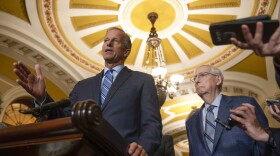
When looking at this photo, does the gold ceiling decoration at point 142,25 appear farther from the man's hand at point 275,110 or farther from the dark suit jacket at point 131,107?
the man's hand at point 275,110

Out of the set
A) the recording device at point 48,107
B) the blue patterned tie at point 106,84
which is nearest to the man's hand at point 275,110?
the blue patterned tie at point 106,84

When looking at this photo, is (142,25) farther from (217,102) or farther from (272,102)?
(272,102)

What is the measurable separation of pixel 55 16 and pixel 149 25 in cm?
214

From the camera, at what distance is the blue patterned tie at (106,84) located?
2.17 meters

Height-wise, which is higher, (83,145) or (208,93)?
(83,145)

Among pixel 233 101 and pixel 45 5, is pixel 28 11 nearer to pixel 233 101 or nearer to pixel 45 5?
pixel 45 5

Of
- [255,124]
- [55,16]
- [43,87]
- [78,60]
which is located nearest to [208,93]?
[255,124]

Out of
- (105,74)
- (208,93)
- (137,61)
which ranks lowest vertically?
(137,61)

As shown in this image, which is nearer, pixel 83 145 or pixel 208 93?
pixel 83 145

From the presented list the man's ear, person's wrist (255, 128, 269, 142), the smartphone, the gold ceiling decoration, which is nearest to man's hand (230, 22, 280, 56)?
the smartphone

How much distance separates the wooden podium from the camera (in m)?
1.21

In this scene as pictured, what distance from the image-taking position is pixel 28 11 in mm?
6875

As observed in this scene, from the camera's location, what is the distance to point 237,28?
157cm

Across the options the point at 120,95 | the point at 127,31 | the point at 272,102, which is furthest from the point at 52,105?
the point at 127,31
